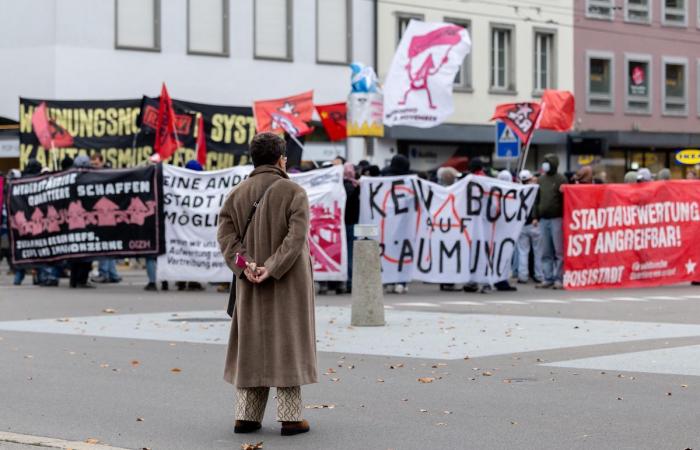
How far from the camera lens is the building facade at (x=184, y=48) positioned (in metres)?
36.7

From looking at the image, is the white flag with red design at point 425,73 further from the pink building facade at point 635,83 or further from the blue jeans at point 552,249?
the pink building facade at point 635,83

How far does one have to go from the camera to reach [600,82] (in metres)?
49.8

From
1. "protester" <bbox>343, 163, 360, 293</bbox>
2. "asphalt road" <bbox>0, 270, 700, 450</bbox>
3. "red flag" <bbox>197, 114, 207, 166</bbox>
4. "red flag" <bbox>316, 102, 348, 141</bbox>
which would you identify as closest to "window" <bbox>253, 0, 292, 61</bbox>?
"red flag" <bbox>316, 102, 348, 141</bbox>

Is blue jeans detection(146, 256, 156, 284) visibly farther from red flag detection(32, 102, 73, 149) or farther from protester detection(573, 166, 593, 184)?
protester detection(573, 166, 593, 184)

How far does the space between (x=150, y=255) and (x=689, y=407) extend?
13.1m

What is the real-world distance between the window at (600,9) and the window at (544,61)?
179 centimetres

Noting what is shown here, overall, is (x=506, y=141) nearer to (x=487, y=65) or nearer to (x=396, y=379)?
(x=487, y=65)

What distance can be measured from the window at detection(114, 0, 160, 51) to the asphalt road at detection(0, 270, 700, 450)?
20407 mm

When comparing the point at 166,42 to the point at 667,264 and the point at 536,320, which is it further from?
the point at 536,320

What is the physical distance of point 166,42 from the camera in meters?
38.2

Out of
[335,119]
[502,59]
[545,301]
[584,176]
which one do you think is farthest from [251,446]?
[502,59]

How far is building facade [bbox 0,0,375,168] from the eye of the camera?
36656mm

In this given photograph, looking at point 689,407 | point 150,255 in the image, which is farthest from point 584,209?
point 689,407

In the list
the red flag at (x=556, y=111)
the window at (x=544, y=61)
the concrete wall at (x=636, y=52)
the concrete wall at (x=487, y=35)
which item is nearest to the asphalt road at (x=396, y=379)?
the red flag at (x=556, y=111)
